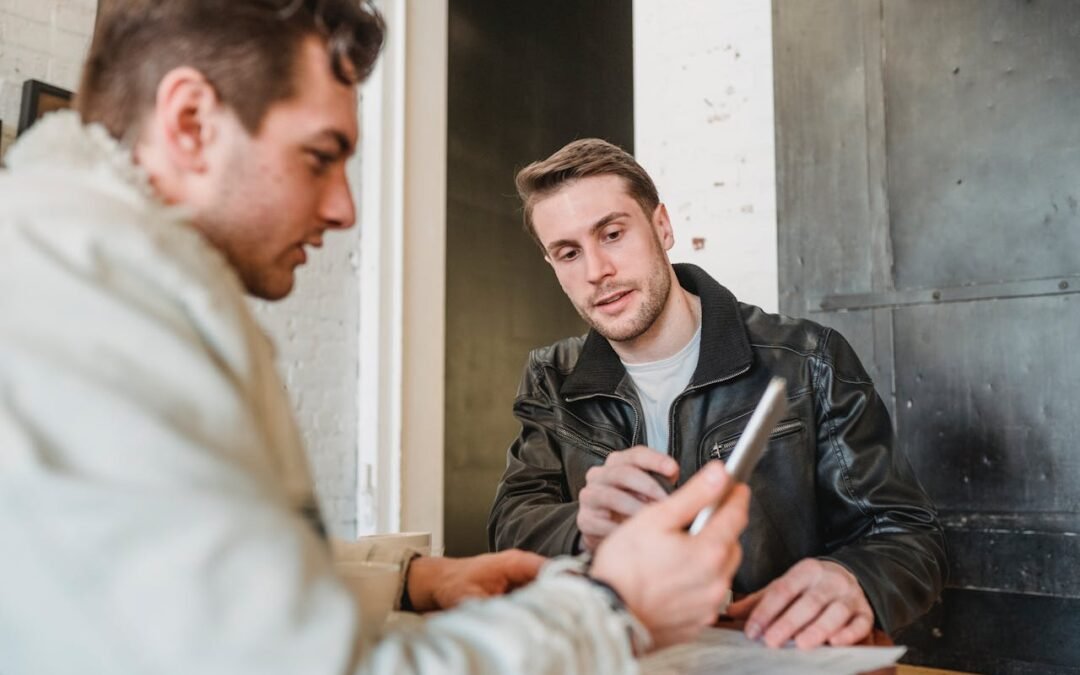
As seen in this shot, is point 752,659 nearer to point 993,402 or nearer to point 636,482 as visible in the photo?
point 636,482

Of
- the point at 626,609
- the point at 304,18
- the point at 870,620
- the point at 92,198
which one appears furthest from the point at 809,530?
the point at 92,198

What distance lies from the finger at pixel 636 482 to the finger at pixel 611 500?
0.03ft

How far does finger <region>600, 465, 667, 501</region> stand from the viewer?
1.13 meters

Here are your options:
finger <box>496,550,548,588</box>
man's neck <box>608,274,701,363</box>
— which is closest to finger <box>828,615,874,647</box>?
finger <box>496,550,548,588</box>

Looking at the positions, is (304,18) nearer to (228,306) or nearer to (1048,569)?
(228,306)

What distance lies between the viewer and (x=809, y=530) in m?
1.62

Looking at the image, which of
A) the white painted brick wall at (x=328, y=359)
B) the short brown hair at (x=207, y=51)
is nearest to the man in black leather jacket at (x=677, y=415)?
the short brown hair at (x=207, y=51)

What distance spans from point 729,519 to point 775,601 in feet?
1.37

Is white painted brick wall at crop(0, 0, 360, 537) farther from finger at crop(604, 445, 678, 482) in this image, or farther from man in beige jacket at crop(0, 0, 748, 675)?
man in beige jacket at crop(0, 0, 748, 675)

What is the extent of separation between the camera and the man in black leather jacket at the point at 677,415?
4.40 feet

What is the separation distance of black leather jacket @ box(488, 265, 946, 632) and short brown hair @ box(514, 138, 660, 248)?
0.27m

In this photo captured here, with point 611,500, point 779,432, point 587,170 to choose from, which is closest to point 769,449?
point 779,432

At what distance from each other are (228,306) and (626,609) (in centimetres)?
35

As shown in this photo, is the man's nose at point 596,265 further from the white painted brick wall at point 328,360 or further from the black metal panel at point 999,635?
the white painted brick wall at point 328,360
